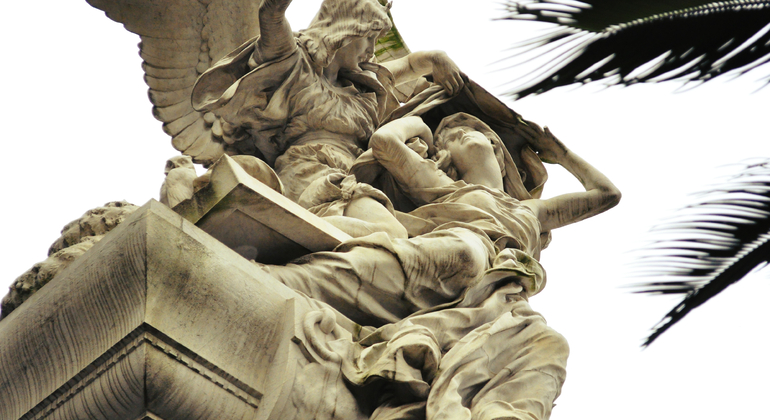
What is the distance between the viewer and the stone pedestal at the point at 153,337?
13.1 ft

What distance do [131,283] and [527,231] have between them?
113 inches

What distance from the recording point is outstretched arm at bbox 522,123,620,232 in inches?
270

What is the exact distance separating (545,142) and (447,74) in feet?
2.81

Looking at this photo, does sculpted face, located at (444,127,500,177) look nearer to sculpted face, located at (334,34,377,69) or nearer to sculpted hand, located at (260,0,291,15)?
sculpted face, located at (334,34,377,69)

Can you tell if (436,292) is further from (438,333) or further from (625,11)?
(625,11)

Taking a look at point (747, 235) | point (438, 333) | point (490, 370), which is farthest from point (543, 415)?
point (747, 235)

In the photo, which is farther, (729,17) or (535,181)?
(535,181)

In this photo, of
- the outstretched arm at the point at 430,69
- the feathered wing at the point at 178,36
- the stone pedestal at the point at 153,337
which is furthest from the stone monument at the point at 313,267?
the feathered wing at the point at 178,36

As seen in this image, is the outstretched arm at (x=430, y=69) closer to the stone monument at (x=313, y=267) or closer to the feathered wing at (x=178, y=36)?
the stone monument at (x=313, y=267)

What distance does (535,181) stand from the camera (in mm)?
7344

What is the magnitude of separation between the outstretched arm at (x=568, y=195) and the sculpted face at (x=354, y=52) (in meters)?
1.23

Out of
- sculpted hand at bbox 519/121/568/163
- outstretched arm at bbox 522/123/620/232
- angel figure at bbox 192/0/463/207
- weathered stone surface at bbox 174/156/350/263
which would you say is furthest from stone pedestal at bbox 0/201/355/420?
sculpted hand at bbox 519/121/568/163

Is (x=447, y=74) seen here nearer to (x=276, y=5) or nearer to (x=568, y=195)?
(x=568, y=195)

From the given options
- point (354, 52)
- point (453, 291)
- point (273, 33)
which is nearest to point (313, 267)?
point (453, 291)
